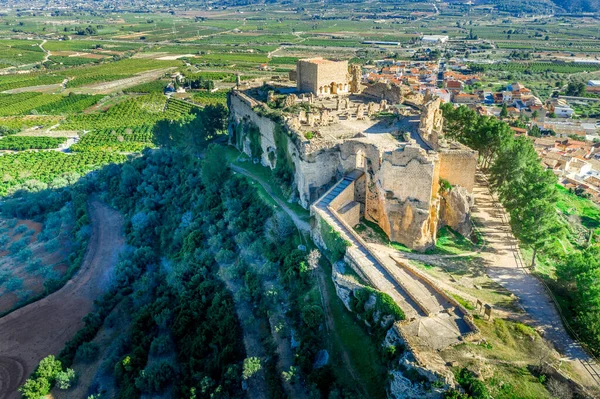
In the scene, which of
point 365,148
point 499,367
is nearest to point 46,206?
point 365,148

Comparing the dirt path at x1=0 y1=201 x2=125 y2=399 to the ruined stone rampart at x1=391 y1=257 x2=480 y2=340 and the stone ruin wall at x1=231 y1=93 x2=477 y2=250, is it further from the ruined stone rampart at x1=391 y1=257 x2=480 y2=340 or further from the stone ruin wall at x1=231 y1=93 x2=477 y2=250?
the ruined stone rampart at x1=391 y1=257 x2=480 y2=340

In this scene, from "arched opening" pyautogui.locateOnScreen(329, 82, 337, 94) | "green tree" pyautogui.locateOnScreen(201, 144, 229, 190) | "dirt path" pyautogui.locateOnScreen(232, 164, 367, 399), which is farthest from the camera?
"arched opening" pyautogui.locateOnScreen(329, 82, 337, 94)

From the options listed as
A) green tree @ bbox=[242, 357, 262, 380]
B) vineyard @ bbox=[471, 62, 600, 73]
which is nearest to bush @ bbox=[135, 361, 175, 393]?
green tree @ bbox=[242, 357, 262, 380]

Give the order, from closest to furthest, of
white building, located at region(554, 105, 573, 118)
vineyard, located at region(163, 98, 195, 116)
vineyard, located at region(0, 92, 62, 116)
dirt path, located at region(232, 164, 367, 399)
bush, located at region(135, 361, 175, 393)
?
dirt path, located at region(232, 164, 367, 399)
bush, located at region(135, 361, 175, 393)
white building, located at region(554, 105, 573, 118)
vineyard, located at region(163, 98, 195, 116)
vineyard, located at region(0, 92, 62, 116)

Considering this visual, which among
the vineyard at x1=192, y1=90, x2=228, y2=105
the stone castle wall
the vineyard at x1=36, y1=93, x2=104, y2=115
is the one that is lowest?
the vineyard at x1=36, y1=93, x2=104, y2=115

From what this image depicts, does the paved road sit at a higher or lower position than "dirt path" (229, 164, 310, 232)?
lower

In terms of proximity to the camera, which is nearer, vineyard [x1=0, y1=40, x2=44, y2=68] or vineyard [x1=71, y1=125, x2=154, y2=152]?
vineyard [x1=71, y1=125, x2=154, y2=152]
